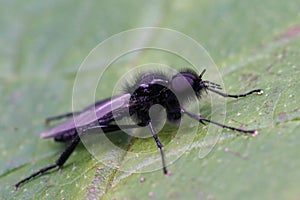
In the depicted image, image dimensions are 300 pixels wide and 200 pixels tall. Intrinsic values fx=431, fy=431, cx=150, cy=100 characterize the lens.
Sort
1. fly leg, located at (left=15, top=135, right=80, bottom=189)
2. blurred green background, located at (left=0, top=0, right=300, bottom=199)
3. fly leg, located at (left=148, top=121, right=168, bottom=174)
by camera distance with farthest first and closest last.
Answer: fly leg, located at (left=15, top=135, right=80, bottom=189)
fly leg, located at (left=148, top=121, right=168, bottom=174)
blurred green background, located at (left=0, top=0, right=300, bottom=199)

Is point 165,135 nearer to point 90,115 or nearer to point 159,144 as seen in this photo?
point 159,144

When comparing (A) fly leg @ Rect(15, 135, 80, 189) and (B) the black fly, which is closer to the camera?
(B) the black fly

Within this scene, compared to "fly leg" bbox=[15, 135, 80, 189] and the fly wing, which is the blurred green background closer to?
"fly leg" bbox=[15, 135, 80, 189]

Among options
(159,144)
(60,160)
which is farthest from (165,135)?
(60,160)

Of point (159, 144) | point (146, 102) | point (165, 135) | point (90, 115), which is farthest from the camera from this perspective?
point (90, 115)

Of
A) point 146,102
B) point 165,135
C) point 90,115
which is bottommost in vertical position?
point 165,135

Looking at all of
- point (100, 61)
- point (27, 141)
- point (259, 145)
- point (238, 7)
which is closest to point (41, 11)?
point (100, 61)

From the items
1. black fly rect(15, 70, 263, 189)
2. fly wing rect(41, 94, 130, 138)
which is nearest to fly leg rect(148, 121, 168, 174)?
black fly rect(15, 70, 263, 189)

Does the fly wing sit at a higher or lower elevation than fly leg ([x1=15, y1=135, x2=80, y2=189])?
higher
